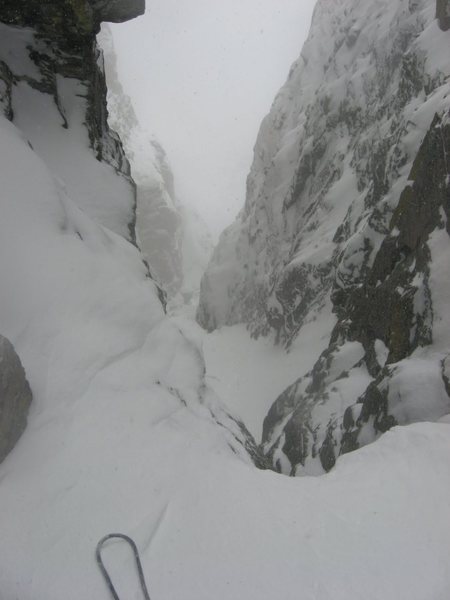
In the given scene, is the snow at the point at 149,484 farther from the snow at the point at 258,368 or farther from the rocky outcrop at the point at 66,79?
the snow at the point at 258,368

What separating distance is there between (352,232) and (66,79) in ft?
39.6

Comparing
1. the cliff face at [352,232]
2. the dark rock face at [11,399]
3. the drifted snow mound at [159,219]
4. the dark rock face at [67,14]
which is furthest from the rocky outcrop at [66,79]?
the drifted snow mound at [159,219]

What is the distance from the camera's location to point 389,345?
11867mm

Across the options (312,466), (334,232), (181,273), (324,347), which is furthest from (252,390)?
(181,273)

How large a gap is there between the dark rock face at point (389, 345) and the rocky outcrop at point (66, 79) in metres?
7.41

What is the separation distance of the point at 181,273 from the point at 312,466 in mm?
58141

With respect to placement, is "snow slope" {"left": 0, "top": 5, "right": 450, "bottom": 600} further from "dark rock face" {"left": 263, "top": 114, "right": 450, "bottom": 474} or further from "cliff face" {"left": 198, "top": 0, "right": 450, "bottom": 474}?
"cliff face" {"left": 198, "top": 0, "right": 450, "bottom": 474}

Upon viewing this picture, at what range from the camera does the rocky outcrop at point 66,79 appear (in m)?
10.1

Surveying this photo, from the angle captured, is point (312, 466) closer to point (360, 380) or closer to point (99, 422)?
point (360, 380)

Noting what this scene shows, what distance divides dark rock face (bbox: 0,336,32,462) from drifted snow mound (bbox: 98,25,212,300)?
173 feet

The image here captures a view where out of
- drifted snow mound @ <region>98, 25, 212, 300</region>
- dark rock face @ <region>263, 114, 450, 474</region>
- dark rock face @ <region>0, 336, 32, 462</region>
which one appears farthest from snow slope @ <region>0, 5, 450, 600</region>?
drifted snow mound @ <region>98, 25, 212, 300</region>

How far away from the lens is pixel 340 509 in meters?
4.87

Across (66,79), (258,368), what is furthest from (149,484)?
(258,368)

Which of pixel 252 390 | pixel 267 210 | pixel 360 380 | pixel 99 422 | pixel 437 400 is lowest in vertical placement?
pixel 252 390
